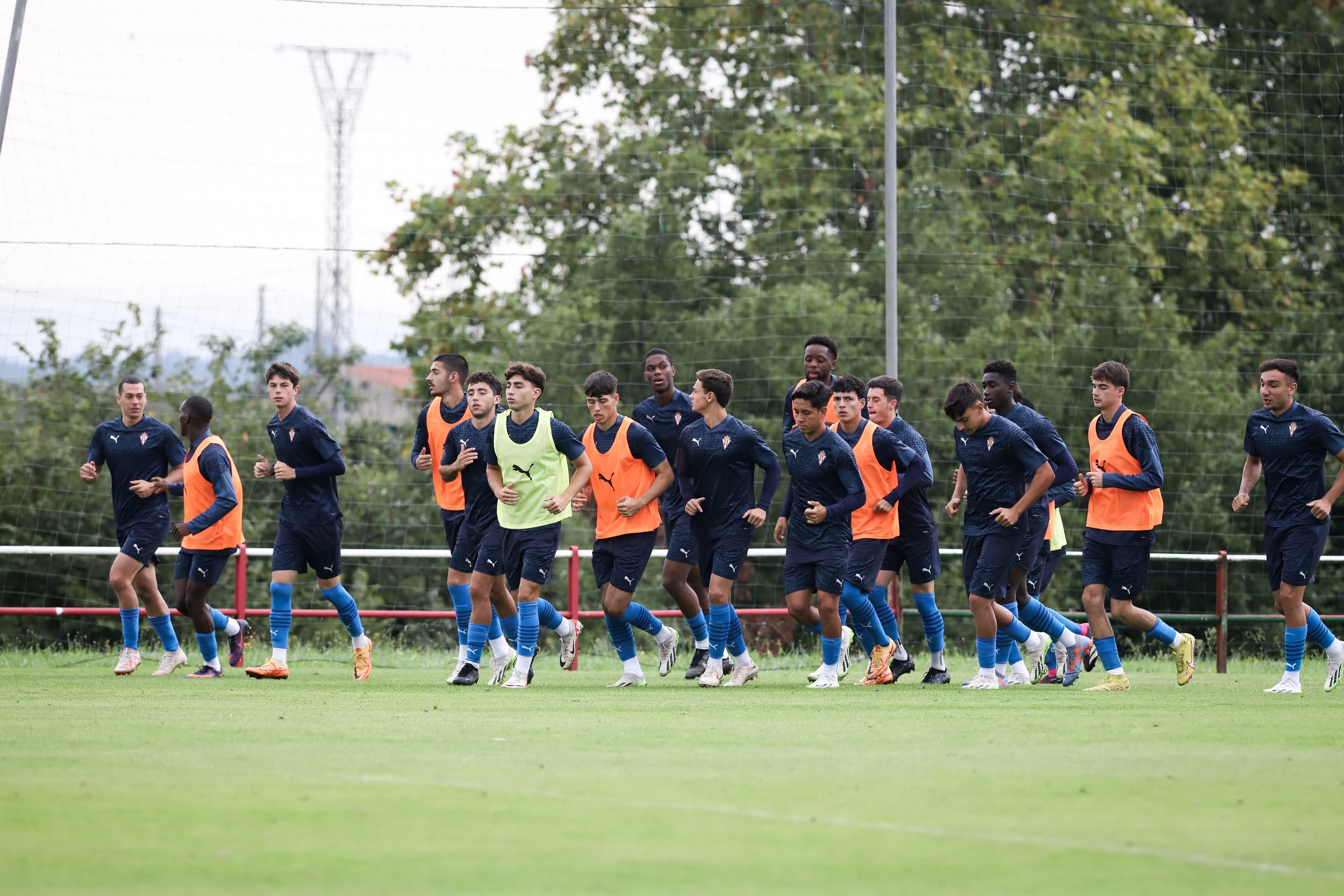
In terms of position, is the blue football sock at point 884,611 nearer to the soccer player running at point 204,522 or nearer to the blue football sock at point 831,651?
the blue football sock at point 831,651

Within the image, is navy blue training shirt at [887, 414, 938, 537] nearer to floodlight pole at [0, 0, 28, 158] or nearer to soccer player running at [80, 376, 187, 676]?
soccer player running at [80, 376, 187, 676]

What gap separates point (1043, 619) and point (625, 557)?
3.37m

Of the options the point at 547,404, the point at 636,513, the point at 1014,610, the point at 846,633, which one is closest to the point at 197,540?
the point at 636,513

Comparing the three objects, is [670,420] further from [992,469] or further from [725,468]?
[992,469]

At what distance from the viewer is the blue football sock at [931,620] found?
12469 millimetres

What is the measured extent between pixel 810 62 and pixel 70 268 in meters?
11.8

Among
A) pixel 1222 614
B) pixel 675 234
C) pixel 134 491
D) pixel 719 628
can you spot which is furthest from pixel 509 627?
pixel 675 234

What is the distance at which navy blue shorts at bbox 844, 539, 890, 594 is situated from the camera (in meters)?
11.9

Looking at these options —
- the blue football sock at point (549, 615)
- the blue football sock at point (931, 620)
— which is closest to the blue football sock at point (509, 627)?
the blue football sock at point (549, 615)

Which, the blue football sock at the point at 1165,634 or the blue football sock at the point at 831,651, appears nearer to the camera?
the blue football sock at the point at 831,651

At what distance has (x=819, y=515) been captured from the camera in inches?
438

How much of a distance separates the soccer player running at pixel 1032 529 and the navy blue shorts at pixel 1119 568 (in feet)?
2.15

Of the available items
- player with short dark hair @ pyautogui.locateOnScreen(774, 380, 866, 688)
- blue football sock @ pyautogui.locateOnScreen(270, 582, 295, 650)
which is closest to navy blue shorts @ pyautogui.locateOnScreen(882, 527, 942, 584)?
player with short dark hair @ pyautogui.locateOnScreen(774, 380, 866, 688)

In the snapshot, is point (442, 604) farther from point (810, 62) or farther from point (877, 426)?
point (877, 426)
